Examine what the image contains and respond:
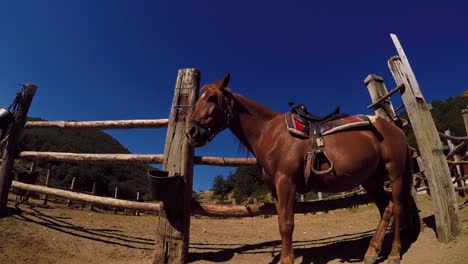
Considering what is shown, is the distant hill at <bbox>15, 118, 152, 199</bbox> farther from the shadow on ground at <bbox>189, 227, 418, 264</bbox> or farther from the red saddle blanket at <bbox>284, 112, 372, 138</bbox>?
the red saddle blanket at <bbox>284, 112, 372, 138</bbox>

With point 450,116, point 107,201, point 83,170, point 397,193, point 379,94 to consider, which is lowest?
point 107,201

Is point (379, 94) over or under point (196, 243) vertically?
over

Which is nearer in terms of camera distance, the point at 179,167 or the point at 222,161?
the point at 179,167

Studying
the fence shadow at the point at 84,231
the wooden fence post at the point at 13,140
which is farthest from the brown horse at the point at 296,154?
the wooden fence post at the point at 13,140

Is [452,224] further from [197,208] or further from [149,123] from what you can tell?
[149,123]

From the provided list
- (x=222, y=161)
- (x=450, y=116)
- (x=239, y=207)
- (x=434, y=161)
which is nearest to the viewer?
(x=434, y=161)

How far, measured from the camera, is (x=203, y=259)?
3.81 m

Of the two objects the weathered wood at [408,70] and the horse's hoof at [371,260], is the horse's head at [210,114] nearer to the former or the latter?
the horse's hoof at [371,260]

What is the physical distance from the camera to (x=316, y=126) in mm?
3492

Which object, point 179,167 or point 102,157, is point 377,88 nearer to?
A: point 179,167

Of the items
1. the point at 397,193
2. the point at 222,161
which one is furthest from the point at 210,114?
the point at 397,193

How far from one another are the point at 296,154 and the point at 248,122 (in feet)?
2.49

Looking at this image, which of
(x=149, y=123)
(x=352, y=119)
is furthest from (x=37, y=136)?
(x=352, y=119)

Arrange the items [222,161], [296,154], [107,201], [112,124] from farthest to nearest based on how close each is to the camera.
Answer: [112,124], [107,201], [222,161], [296,154]
